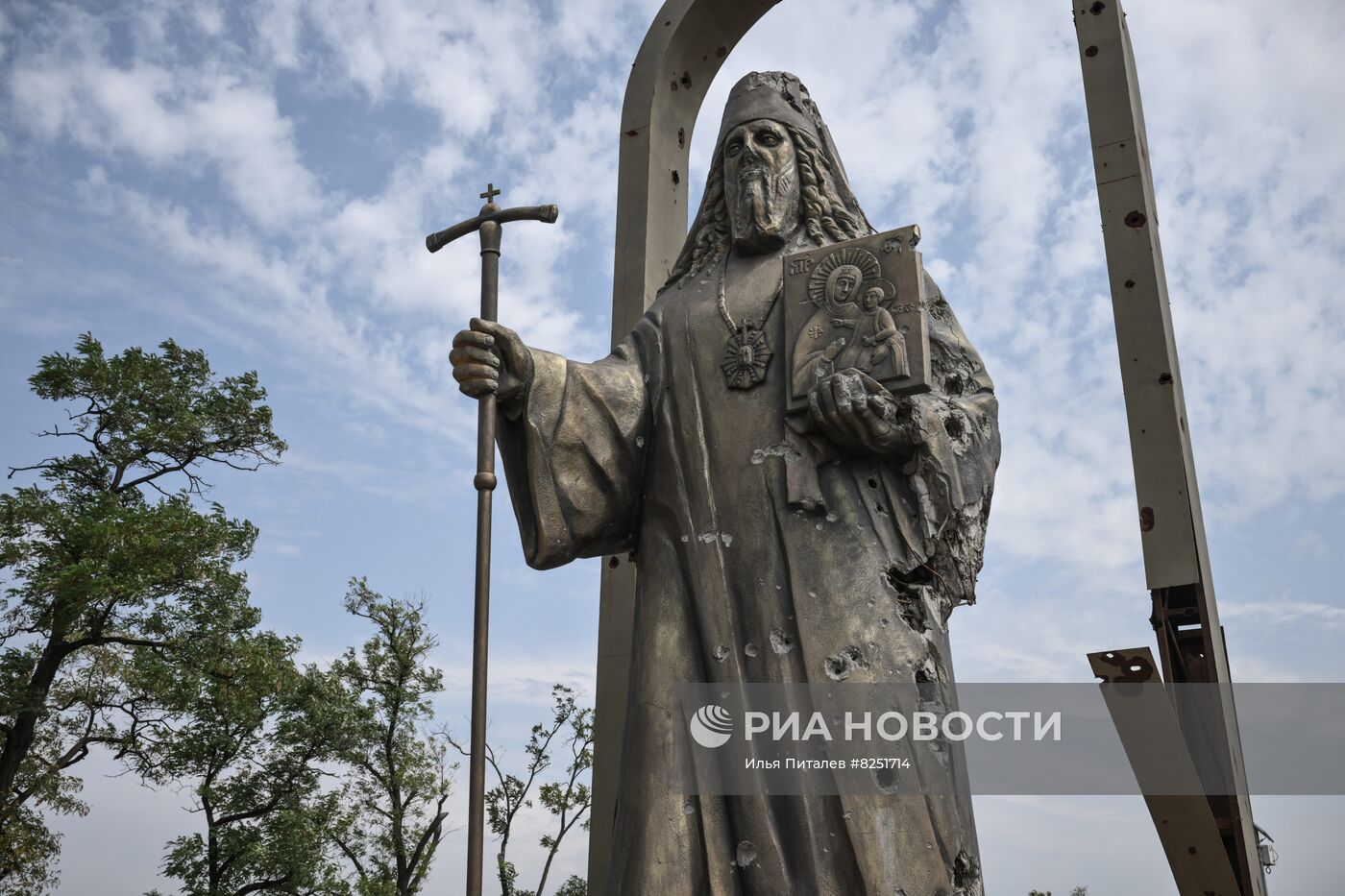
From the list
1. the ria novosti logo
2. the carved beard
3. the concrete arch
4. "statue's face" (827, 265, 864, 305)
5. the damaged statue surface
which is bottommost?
the ria novosti logo

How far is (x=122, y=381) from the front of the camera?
12656 millimetres

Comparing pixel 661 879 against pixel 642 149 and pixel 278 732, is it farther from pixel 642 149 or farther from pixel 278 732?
pixel 278 732

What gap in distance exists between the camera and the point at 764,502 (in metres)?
3.75

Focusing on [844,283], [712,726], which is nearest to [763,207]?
[844,283]

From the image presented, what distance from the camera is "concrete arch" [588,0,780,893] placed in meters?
4.85

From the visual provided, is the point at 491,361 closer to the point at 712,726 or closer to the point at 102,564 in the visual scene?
the point at 712,726

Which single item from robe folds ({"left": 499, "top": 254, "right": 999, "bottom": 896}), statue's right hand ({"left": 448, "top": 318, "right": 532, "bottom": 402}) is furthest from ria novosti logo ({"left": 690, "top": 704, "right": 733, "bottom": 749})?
statue's right hand ({"left": 448, "top": 318, "right": 532, "bottom": 402})

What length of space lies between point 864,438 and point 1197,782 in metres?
1.57

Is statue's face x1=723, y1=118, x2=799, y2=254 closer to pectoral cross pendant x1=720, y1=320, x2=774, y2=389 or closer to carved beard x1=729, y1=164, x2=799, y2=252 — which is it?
carved beard x1=729, y1=164, x2=799, y2=252

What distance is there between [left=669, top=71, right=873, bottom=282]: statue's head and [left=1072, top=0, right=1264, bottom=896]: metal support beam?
1000 mm

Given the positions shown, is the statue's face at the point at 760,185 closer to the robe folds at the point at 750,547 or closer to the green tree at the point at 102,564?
the robe folds at the point at 750,547

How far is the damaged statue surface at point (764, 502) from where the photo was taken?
3338 millimetres

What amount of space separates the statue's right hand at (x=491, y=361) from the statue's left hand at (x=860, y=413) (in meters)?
0.94

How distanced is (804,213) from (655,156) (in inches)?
58.8
